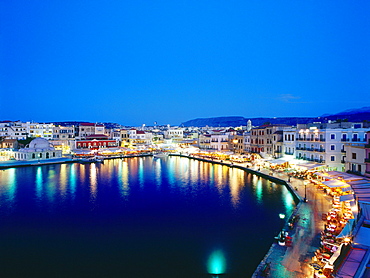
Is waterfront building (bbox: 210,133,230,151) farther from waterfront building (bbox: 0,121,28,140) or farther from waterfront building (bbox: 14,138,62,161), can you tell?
waterfront building (bbox: 0,121,28,140)

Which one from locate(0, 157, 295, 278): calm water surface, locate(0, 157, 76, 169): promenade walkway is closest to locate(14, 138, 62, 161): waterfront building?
locate(0, 157, 76, 169): promenade walkway

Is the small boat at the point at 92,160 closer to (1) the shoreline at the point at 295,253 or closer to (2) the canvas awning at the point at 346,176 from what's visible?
(1) the shoreline at the point at 295,253

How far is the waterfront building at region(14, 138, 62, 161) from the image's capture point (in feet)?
152

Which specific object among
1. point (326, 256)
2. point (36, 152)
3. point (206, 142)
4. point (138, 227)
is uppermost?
point (206, 142)

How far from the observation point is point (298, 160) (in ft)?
101

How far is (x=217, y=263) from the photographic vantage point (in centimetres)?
1153

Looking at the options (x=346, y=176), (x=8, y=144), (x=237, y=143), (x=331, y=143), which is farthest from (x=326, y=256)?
(x=8, y=144)

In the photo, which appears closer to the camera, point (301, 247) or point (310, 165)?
point (301, 247)

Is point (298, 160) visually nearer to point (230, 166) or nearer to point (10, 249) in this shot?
point (230, 166)

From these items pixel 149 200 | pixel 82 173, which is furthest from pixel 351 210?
pixel 82 173

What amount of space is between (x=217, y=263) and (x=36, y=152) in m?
45.1

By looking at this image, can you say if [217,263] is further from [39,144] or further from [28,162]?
[39,144]

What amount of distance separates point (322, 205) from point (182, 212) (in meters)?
9.14

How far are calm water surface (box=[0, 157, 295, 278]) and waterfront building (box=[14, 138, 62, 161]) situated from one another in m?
19.1
